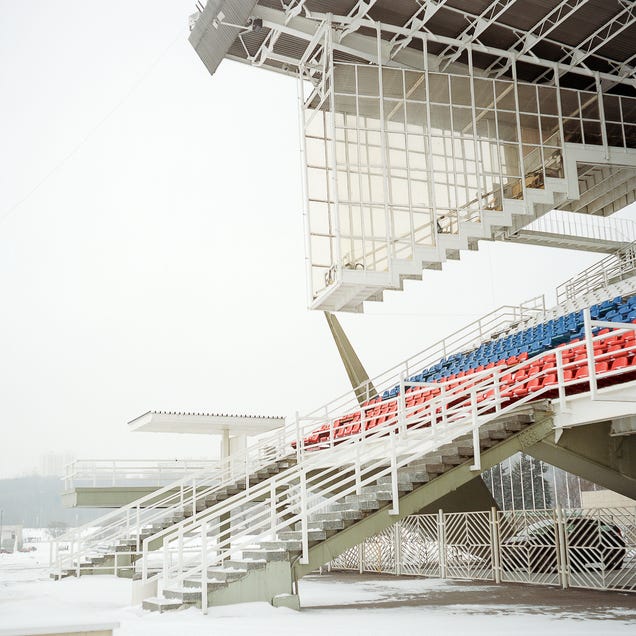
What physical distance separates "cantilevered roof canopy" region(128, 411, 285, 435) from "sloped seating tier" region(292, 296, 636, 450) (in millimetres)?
3408

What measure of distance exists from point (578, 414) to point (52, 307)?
111 feet

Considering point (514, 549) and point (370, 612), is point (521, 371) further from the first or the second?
point (370, 612)

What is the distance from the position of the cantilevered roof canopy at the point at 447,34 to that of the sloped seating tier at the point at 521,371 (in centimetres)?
896

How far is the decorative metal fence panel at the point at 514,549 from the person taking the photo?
1546 cm

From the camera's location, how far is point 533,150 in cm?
2700

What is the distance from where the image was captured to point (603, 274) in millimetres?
31859

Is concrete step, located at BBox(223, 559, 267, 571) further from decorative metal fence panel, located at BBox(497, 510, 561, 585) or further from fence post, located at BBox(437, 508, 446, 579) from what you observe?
fence post, located at BBox(437, 508, 446, 579)

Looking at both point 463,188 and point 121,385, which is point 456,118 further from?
point 121,385

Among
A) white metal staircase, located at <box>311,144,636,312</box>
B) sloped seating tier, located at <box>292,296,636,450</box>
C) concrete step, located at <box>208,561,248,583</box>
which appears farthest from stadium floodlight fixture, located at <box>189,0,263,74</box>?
concrete step, located at <box>208,561,248,583</box>

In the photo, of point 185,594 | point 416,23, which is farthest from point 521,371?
point 416,23

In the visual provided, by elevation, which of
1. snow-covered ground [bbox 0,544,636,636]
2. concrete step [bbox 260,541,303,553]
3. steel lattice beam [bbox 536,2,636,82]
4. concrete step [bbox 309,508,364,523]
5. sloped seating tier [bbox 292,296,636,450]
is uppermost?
steel lattice beam [bbox 536,2,636,82]

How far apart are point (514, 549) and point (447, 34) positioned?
16.8 m

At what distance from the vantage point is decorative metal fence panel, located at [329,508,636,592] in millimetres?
15461

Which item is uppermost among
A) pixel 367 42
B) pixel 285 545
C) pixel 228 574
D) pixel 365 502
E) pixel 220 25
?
pixel 220 25
